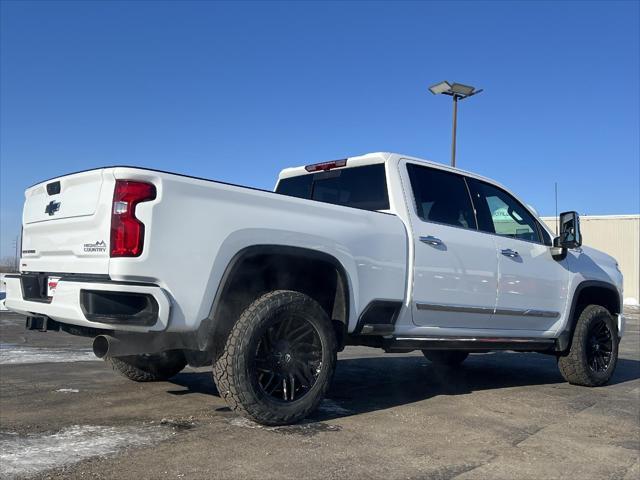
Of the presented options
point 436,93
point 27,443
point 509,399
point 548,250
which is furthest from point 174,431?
point 436,93

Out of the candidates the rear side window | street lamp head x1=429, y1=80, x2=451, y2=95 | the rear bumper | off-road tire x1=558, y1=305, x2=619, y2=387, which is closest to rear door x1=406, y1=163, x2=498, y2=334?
the rear side window

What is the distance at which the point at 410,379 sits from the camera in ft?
21.4

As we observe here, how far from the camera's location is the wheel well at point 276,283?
3855mm

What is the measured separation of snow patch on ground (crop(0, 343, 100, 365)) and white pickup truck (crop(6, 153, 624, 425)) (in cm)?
189

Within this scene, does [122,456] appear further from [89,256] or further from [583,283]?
[583,283]

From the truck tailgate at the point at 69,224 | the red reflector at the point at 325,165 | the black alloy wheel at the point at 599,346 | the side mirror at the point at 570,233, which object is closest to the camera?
the truck tailgate at the point at 69,224

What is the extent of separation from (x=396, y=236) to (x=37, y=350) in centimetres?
536

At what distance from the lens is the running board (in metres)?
4.88

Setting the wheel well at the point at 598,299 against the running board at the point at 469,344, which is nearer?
the running board at the point at 469,344

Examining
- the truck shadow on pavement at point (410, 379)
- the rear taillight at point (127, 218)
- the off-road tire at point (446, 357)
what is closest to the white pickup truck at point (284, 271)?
the rear taillight at point (127, 218)

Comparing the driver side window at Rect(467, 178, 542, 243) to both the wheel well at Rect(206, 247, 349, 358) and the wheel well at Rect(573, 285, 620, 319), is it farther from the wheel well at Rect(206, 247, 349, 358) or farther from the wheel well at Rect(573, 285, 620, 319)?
the wheel well at Rect(206, 247, 349, 358)

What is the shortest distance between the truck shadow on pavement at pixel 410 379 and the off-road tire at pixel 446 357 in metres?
0.12

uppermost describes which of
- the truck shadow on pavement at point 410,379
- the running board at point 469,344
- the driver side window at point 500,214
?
the driver side window at point 500,214

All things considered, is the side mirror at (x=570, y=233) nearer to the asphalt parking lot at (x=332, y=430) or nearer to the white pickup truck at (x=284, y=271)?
the white pickup truck at (x=284, y=271)
